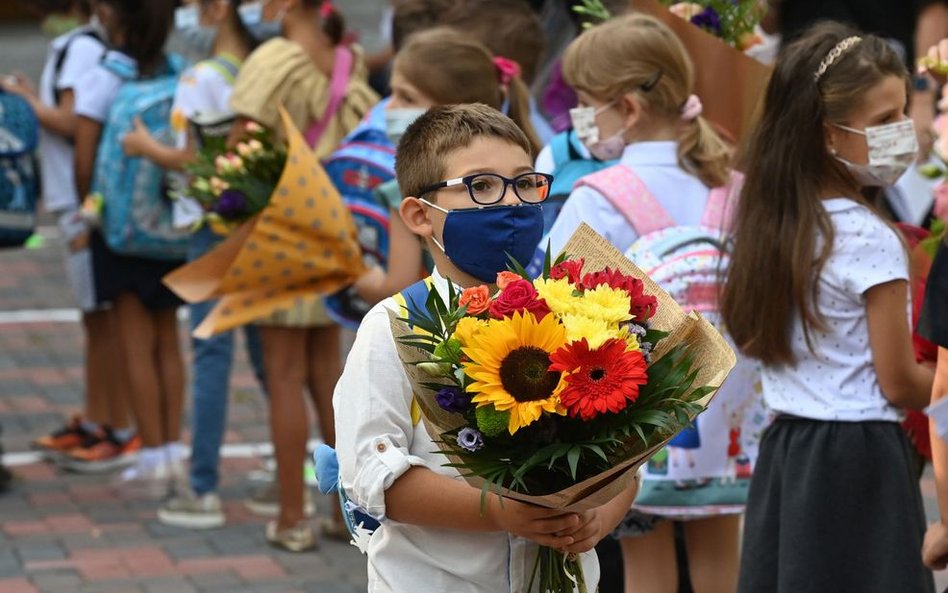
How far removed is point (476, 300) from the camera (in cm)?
273

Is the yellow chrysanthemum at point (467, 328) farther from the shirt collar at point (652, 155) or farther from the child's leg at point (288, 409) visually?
the child's leg at point (288, 409)

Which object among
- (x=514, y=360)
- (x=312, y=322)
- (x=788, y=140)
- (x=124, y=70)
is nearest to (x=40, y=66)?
(x=124, y=70)

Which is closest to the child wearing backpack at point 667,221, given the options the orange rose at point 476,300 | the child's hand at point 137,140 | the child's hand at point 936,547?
the child's hand at point 936,547

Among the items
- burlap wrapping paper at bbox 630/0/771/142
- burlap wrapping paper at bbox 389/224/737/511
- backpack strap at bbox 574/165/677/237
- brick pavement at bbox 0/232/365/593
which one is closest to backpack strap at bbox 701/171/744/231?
backpack strap at bbox 574/165/677/237

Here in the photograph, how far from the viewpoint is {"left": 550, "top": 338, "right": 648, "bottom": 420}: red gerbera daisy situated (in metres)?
2.61

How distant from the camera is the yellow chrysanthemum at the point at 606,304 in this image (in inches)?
106

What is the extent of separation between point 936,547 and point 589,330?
1.29 m

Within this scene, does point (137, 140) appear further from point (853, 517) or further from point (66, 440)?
point (853, 517)

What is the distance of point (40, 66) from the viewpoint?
17.8m

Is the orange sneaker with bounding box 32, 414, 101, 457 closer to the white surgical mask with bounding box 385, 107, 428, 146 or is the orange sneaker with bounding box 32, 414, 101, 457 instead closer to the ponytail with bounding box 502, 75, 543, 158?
the white surgical mask with bounding box 385, 107, 428, 146

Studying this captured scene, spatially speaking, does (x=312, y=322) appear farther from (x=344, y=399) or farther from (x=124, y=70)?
(x=344, y=399)

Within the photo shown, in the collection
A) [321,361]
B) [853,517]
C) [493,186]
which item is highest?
[493,186]

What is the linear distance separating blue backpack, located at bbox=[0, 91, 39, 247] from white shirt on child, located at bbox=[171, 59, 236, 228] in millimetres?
748

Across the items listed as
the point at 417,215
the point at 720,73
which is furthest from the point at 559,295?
the point at 720,73
